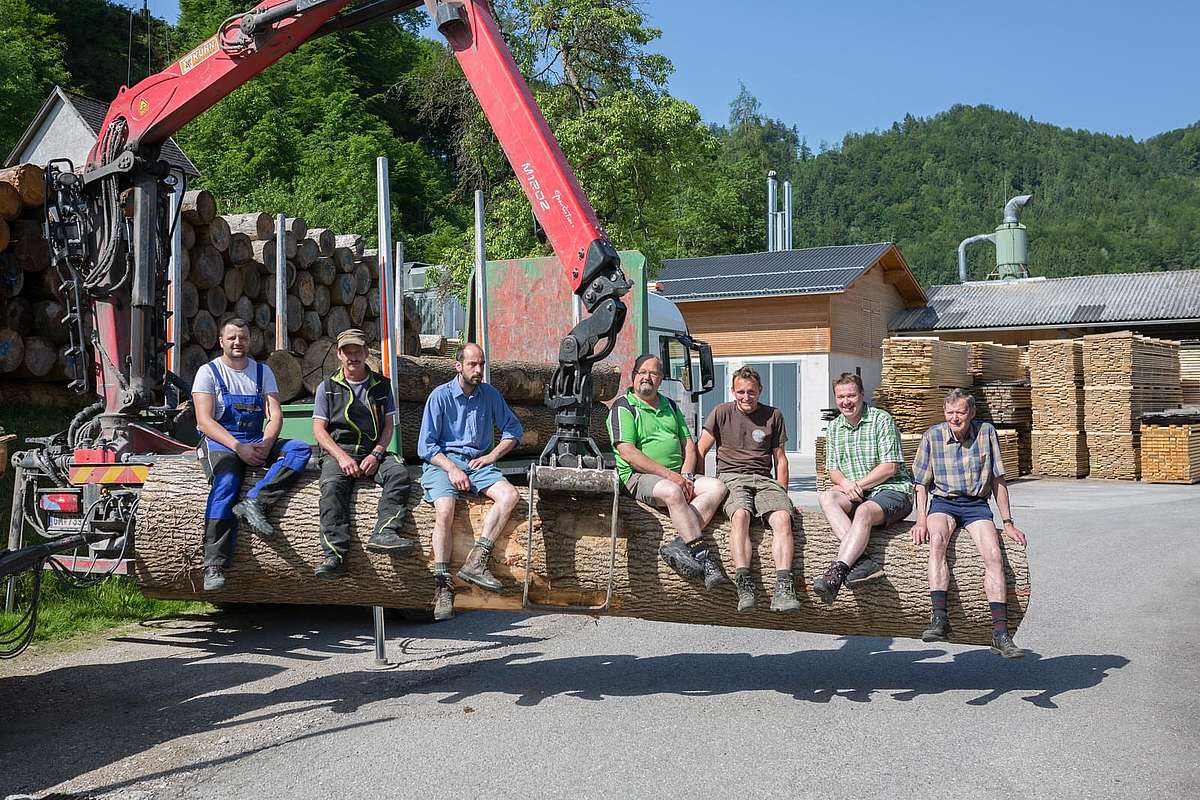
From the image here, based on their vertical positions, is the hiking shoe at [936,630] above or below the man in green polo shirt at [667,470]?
below

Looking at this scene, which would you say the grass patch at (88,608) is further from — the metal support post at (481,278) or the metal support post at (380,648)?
the metal support post at (481,278)

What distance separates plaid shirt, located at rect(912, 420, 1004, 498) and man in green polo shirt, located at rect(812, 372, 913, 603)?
0.16 metres

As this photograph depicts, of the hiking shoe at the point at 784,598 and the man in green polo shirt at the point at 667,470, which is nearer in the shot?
the hiking shoe at the point at 784,598

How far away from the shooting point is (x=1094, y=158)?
11744 centimetres

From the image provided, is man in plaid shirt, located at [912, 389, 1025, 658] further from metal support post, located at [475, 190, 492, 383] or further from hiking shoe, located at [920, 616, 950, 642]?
metal support post, located at [475, 190, 492, 383]

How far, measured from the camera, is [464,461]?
659 cm

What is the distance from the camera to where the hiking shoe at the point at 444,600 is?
6156 millimetres

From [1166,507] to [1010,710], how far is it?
12.2m

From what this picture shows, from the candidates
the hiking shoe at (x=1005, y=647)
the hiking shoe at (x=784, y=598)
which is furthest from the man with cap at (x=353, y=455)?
the hiking shoe at (x=1005, y=647)

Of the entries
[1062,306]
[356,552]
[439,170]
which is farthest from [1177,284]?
[356,552]

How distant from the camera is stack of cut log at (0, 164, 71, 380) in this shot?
10336mm

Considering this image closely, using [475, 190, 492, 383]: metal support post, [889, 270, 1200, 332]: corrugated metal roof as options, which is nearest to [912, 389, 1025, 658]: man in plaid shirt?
[475, 190, 492, 383]: metal support post

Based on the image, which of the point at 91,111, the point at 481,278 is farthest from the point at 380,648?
the point at 91,111

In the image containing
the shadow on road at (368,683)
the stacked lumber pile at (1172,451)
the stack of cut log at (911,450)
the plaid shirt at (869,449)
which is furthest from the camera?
the stacked lumber pile at (1172,451)
